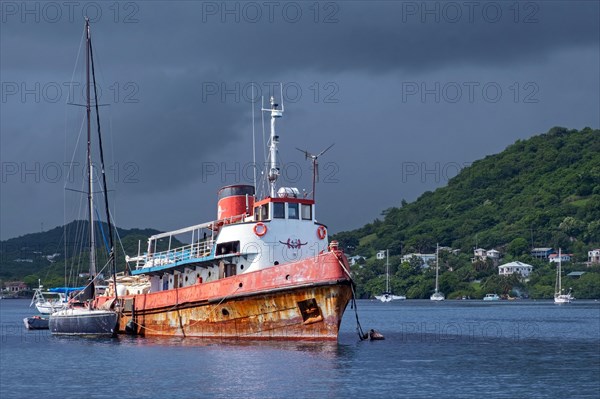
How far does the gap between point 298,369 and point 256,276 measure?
845 cm

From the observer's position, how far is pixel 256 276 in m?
50.0

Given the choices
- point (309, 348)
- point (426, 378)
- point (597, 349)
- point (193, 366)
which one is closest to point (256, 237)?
point (309, 348)

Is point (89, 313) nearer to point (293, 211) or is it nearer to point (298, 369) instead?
point (293, 211)

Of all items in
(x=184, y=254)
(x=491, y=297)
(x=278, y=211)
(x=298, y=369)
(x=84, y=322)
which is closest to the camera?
(x=298, y=369)

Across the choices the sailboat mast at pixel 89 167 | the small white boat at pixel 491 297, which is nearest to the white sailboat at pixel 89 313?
the sailboat mast at pixel 89 167

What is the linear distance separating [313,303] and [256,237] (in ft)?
16.7

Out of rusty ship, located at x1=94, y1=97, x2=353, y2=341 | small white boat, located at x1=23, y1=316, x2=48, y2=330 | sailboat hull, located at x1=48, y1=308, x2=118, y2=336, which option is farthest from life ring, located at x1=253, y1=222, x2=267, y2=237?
small white boat, located at x1=23, y1=316, x2=48, y2=330

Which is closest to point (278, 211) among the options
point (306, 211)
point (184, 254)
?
point (306, 211)

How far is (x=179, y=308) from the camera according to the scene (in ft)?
183

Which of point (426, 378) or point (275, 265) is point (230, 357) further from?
point (426, 378)

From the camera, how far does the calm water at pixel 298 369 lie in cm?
3825

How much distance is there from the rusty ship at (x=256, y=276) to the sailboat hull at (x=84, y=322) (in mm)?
1868

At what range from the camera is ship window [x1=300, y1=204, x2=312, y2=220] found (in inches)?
2082

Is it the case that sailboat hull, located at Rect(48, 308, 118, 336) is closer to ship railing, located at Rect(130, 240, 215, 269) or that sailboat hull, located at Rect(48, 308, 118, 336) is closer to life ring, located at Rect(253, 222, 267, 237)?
ship railing, located at Rect(130, 240, 215, 269)
